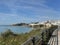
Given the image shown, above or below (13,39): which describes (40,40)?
above

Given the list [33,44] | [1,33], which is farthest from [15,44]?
[1,33]

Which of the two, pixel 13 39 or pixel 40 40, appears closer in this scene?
pixel 40 40

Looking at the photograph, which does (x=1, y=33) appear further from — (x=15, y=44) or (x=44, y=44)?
(x=44, y=44)

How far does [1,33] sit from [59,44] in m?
12.6

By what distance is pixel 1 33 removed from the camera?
2241 cm

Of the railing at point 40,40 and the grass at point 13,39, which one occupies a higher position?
the railing at point 40,40

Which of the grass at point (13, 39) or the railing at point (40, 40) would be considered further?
the grass at point (13, 39)

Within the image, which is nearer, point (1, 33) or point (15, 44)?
point (15, 44)

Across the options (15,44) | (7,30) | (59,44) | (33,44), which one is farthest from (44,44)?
(7,30)

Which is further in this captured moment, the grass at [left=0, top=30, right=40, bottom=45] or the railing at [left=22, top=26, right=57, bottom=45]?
the grass at [left=0, top=30, right=40, bottom=45]

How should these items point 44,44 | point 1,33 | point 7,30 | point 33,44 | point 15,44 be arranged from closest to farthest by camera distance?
1. point 33,44
2. point 44,44
3. point 15,44
4. point 1,33
5. point 7,30

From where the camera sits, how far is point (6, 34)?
74.8 ft

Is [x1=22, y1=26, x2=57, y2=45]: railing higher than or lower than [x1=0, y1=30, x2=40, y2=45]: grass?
higher

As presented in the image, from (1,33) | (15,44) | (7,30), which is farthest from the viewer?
(7,30)
